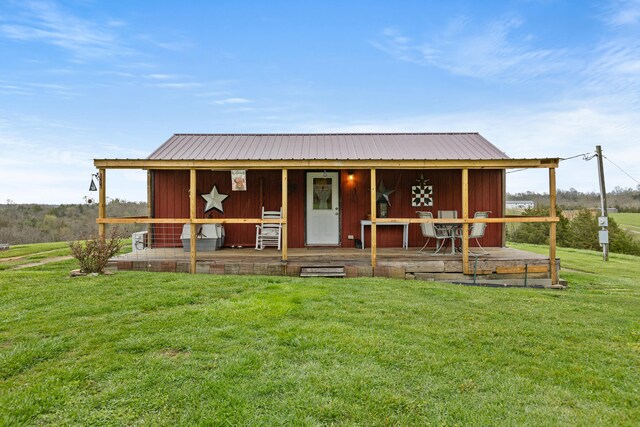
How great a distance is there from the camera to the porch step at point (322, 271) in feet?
21.0

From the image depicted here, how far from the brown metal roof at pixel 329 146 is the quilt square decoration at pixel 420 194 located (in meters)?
0.87

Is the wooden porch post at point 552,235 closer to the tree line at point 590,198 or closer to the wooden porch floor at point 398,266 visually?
the wooden porch floor at point 398,266

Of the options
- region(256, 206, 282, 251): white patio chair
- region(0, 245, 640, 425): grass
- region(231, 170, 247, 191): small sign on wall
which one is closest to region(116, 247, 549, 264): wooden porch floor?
region(256, 206, 282, 251): white patio chair

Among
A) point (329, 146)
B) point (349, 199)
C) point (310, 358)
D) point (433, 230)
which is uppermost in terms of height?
point (329, 146)

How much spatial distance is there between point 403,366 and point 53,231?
88.4 ft

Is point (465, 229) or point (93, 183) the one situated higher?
point (93, 183)

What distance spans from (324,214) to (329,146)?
1743 mm

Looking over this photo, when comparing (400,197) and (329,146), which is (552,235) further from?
(329,146)

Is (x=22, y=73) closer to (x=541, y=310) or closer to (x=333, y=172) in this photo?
(x=333, y=172)

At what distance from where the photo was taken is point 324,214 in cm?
862

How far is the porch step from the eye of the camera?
6410 millimetres

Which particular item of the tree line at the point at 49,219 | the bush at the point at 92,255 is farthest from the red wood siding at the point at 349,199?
the tree line at the point at 49,219

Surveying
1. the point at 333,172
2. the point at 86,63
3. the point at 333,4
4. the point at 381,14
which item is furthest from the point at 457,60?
the point at 86,63

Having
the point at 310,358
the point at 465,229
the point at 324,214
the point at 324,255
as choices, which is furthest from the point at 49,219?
the point at 310,358
